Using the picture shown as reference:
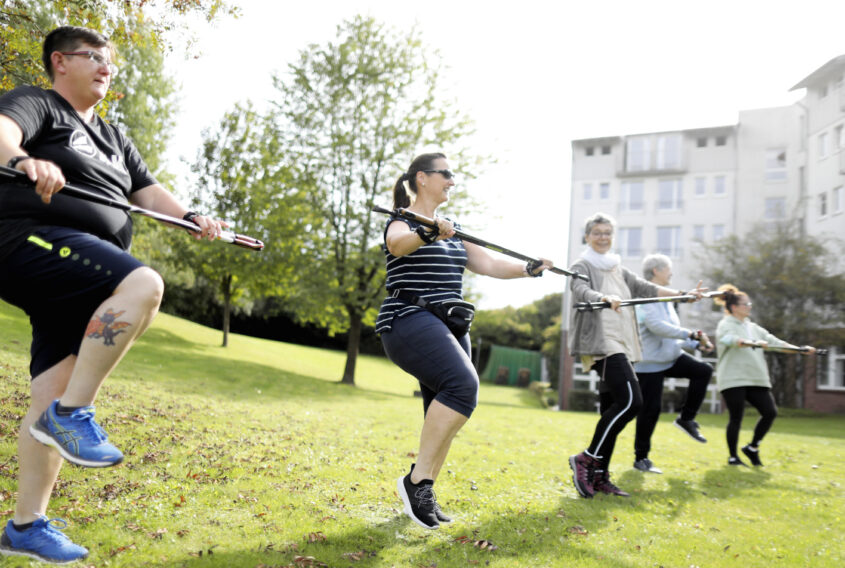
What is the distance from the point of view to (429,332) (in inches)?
160

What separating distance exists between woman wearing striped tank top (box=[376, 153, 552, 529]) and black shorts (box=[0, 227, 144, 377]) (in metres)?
1.70

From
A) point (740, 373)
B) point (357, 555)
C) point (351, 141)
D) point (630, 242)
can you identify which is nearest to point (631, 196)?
point (630, 242)

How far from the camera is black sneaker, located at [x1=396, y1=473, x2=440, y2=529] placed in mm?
3945

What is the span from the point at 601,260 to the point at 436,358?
304 cm

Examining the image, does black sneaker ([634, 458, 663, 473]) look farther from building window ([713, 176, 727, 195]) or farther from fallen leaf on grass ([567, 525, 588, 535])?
building window ([713, 176, 727, 195])

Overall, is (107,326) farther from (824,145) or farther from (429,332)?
(824,145)

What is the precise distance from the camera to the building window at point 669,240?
41562mm

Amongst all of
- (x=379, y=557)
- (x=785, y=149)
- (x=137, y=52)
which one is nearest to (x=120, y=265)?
(x=379, y=557)

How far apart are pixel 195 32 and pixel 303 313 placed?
14318 millimetres

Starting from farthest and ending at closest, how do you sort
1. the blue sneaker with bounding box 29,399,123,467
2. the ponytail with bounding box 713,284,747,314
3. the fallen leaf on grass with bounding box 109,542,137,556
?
the ponytail with bounding box 713,284,747,314 < the fallen leaf on grass with bounding box 109,542,137,556 < the blue sneaker with bounding box 29,399,123,467

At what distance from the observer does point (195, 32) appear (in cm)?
1039

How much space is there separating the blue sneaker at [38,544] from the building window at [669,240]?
42.2 metres

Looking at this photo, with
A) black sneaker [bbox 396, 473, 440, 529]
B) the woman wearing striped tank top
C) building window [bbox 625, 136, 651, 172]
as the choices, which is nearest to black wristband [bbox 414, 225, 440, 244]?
the woman wearing striped tank top

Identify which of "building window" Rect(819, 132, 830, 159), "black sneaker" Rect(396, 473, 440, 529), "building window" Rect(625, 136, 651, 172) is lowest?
"black sneaker" Rect(396, 473, 440, 529)
